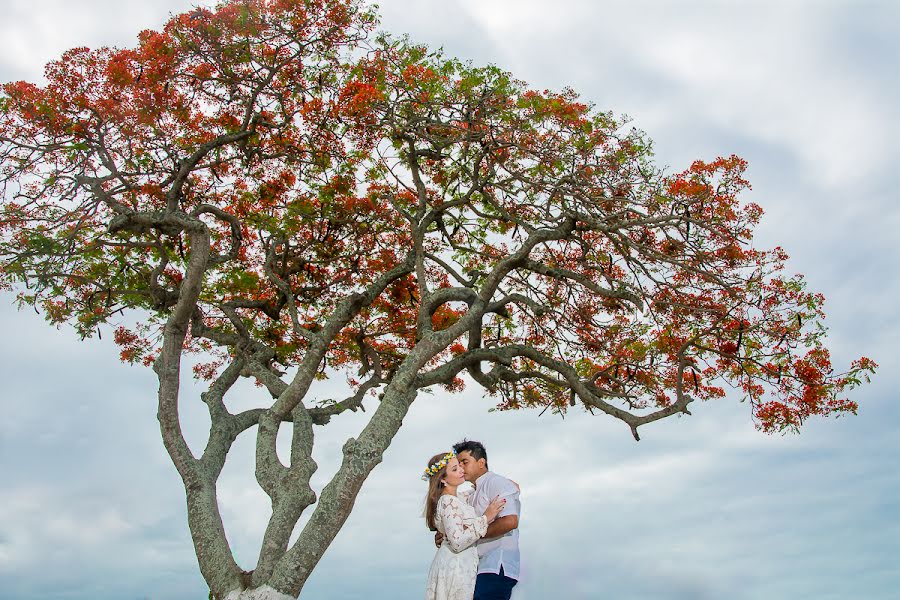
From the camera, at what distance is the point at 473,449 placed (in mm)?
6684

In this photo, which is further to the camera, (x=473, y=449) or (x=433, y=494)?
(x=473, y=449)

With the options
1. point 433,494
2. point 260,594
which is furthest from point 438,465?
point 260,594

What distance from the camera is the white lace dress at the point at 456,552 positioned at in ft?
19.5

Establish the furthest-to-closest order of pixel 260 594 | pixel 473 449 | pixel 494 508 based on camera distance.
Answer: pixel 260 594 < pixel 473 449 < pixel 494 508

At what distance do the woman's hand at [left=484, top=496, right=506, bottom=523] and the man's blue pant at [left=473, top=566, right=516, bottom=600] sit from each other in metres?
0.47

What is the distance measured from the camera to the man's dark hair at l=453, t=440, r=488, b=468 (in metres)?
6.67

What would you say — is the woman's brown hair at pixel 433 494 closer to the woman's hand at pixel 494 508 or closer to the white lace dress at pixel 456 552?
the white lace dress at pixel 456 552

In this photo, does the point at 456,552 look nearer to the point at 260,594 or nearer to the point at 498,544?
the point at 498,544

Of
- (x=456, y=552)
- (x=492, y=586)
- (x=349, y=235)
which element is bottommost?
(x=492, y=586)

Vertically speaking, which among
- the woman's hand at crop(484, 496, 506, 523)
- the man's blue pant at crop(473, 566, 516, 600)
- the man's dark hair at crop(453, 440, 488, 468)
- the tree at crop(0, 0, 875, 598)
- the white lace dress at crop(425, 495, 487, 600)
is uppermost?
the tree at crop(0, 0, 875, 598)

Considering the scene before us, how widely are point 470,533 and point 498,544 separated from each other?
0.44 meters

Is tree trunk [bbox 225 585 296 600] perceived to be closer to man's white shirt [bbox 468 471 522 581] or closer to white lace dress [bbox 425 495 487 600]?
white lace dress [bbox 425 495 487 600]

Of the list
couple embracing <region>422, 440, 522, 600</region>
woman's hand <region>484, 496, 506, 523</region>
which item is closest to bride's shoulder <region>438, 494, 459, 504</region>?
couple embracing <region>422, 440, 522, 600</region>

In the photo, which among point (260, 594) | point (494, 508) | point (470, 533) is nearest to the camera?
point (470, 533)
